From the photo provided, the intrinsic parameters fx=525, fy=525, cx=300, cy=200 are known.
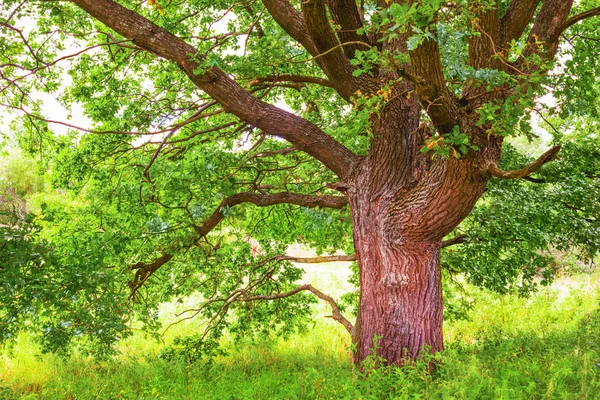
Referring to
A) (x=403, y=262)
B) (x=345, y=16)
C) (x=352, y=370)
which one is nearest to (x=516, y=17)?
(x=345, y=16)

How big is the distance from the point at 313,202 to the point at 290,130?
4.45ft

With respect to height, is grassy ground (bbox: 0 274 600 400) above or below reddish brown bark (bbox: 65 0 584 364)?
below

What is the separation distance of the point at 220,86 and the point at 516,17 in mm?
3230

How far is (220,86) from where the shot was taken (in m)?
5.85

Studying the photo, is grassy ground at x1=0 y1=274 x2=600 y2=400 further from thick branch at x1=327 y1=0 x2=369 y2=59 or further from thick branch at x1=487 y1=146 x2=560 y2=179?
thick branch at x1=327 y1=0 x2=369 y2=59

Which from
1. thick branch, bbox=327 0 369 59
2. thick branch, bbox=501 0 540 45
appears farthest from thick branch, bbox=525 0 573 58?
thick branch, bbox=327 0 369 59

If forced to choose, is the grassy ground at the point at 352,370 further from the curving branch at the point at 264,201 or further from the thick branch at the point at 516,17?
the thick branch at the point at 516,17

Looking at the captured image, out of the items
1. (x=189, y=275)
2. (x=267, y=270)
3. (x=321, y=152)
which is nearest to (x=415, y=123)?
(x=321, y=152)

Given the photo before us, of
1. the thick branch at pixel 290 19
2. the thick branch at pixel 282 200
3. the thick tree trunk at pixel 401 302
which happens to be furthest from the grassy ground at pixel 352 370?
the thick branch at pixel 290 19

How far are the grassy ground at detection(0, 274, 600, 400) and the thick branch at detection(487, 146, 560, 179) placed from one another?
1745 mm

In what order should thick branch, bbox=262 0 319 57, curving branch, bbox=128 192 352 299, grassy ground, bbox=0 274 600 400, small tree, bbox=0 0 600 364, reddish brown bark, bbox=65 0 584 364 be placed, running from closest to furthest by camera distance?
1. grassy ground, bbox=0 274 600 400
2. small tree, bbox=0 0 600 364
3. reddish brown bark, bbox=65 0 584 364
4. thick branch, bbox=262 0 319 57
5. curving branch, bbox=128 192 352 299

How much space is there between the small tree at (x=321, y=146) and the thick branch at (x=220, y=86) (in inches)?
0.8

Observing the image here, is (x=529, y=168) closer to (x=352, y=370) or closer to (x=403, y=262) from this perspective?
(x=403, y=262)

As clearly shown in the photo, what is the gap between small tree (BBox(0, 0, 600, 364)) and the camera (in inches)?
202
